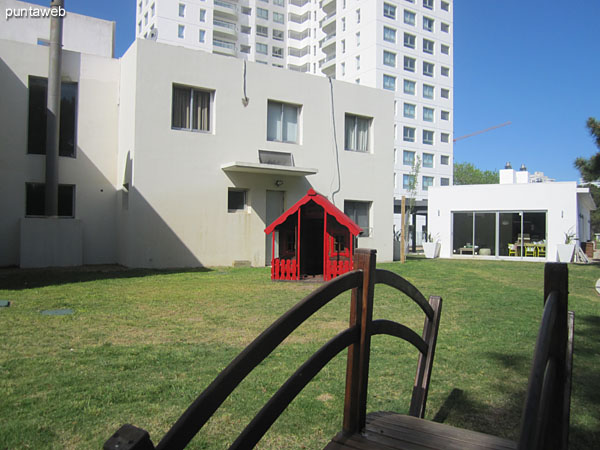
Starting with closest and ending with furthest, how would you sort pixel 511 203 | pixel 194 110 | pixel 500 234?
pixel 194 110, pixel 511 203, pixel 500 234

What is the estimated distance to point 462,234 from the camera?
24469 mm

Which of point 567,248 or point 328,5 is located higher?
point 328,5

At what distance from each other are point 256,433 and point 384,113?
19.1 metres

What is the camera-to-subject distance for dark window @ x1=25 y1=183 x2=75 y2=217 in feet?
49.1

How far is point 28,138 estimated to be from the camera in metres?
15.0

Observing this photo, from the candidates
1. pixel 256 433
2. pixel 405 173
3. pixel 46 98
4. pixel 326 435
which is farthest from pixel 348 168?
pixel 405 173

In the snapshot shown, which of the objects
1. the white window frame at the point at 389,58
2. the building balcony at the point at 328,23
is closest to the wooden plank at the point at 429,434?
the white window frame at the point at 389,58

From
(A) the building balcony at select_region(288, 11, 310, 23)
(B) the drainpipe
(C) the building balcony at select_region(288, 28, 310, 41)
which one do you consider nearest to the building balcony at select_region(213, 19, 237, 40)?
(C) the building balcony at select_region(288, 28, 310, 41)

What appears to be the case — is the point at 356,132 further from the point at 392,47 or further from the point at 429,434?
the point at 392,47

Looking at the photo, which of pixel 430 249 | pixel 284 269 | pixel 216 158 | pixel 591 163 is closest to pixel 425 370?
pixel 284 269

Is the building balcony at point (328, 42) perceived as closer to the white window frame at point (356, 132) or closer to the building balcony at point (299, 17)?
the building balcony at point (299, 17)

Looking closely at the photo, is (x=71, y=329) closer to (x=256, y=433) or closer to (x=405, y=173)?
(x=256, y=433)

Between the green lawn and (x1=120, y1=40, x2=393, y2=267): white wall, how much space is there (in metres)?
5.73

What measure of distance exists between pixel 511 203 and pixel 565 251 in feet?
11.2
